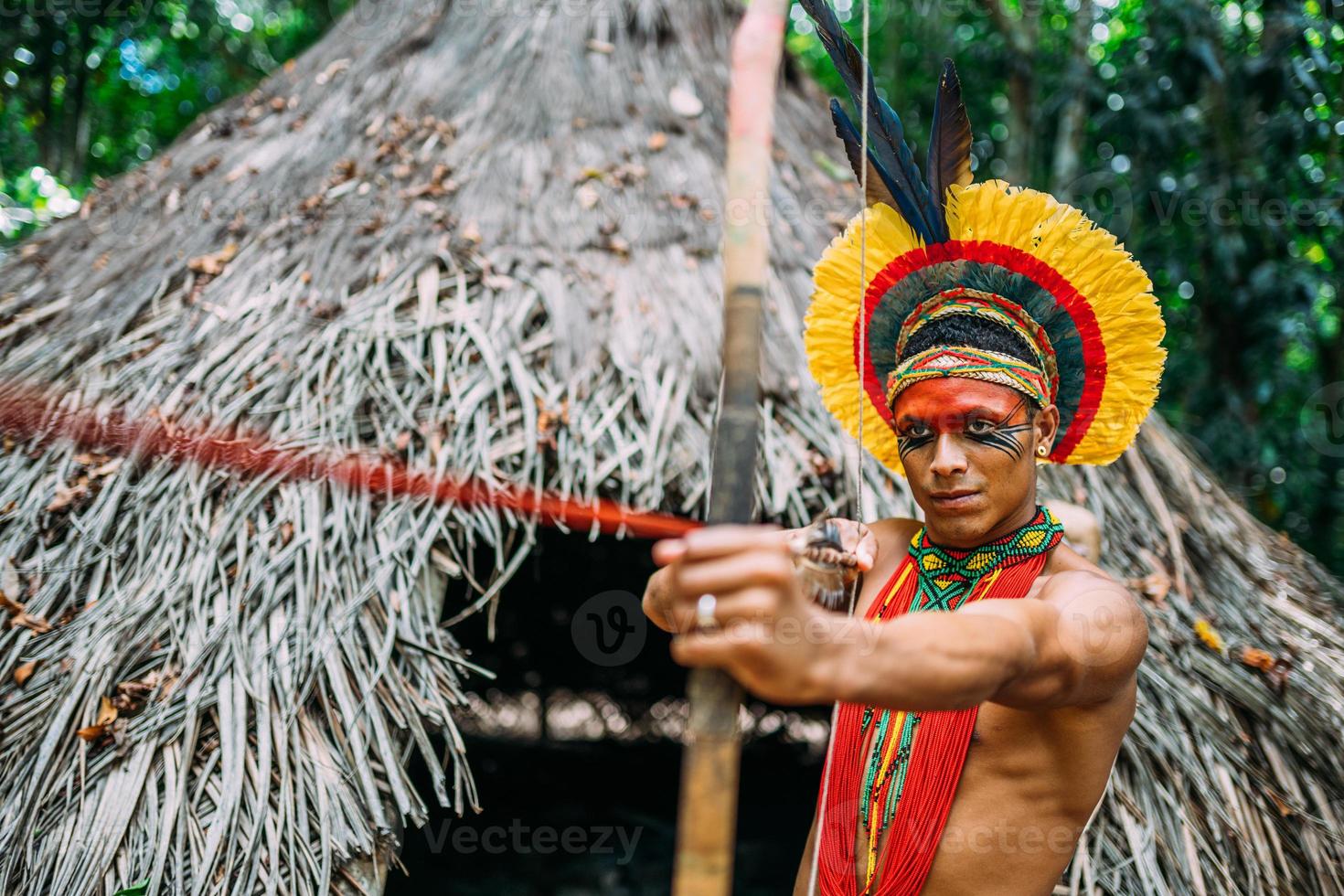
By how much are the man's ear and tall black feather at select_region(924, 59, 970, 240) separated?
0.40 meters

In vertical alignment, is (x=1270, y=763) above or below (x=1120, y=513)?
below

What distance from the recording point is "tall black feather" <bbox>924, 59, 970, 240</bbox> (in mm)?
1900

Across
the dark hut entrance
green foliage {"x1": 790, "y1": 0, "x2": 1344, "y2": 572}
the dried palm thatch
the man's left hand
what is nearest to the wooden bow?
the man's left hand

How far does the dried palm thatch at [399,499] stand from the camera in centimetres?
246

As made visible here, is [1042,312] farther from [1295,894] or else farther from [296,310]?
[296,310]

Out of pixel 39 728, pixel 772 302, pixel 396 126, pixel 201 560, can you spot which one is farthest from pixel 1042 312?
pixel 396 126

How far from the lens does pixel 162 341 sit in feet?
10.8

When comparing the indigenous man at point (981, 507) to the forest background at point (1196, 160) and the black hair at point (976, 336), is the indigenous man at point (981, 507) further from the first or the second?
the forest background at point (1196, 160)

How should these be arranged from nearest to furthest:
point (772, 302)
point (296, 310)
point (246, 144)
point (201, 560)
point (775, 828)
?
point (201, 560) → point (296, 310) → point (772, 302) → point (246, 144) → point (775, 828)

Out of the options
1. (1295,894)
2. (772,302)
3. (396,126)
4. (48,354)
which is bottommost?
(1295,894)

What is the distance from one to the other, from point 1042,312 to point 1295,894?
2.13m

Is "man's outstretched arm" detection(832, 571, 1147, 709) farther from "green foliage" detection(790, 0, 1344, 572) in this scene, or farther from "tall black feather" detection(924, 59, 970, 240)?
"green foliage" detection(790, 0, 1344, 572)

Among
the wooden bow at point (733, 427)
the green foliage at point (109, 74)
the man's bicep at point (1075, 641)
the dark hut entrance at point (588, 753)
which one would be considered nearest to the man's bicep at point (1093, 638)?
the man's bicep at point (1075, 641)

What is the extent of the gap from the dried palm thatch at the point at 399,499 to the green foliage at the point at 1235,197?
2.26 meters
